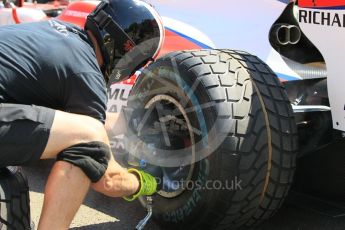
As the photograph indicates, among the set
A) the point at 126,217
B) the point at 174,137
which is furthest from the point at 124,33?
the point at 126,217

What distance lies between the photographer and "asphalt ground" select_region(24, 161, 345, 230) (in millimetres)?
3235

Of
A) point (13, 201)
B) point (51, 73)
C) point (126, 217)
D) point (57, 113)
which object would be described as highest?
point (51, 73)

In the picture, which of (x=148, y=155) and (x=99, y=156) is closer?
(x=99, y=156)

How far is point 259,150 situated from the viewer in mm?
2562

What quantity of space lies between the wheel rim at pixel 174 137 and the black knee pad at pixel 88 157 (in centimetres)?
58

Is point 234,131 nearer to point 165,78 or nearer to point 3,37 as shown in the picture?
point 165,78

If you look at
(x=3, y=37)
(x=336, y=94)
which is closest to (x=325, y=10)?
(x=336, y=94)

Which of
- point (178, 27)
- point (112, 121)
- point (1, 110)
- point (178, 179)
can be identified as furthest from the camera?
point (178, 27)

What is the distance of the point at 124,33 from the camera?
265cm

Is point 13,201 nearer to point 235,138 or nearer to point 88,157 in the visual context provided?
point 88,157

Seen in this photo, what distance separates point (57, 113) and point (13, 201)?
1.40ft

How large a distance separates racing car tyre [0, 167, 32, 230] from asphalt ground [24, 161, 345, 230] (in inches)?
34.1

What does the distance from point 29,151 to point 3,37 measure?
0.55 meters

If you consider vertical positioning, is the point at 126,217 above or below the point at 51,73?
below
